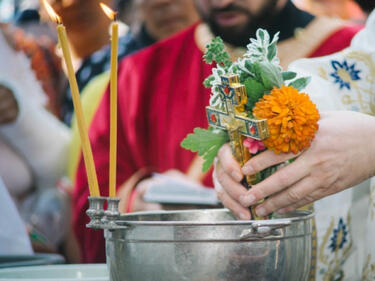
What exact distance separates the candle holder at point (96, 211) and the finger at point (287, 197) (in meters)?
0.23

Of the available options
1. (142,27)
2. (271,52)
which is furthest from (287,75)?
(142,27)

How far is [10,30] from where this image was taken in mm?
3027

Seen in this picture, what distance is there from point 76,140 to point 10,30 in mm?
545

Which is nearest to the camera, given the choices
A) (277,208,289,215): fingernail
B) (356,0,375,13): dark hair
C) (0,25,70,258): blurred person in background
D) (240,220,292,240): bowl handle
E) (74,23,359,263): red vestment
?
(240,220,292,240): bowl handle

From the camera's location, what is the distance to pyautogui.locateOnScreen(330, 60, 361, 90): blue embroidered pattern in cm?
143

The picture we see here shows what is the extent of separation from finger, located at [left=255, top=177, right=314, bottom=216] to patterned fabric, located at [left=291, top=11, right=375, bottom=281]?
0.39 meters

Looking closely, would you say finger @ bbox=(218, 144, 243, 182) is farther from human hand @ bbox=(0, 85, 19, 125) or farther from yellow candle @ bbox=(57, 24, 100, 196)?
human hand @ bbox=(0, 85, 19, 125)

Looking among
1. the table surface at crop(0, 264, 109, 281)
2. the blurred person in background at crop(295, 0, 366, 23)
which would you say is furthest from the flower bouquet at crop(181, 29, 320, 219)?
the blurred person in background at crop(295, 0, 366, 23)

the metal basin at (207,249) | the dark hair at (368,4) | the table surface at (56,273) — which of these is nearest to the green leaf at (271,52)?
the metal basin at (207,249)

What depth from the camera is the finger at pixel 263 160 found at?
0.95 metres

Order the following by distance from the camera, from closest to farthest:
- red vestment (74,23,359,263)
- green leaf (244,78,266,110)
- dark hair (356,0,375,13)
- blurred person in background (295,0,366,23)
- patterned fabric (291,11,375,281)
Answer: green leaf (244,78,266,110) < patterned fabric (291,11,375,281) < dark hair (356,0,375,13) < red vestment (74,23,359,263) < blurred person in background (295,0,366,23)

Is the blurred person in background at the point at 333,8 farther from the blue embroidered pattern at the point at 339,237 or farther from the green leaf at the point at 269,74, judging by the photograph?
the green leaf at the point at 269,74

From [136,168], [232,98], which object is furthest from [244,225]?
[136,168]

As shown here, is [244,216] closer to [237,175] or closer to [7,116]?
[237,175]
